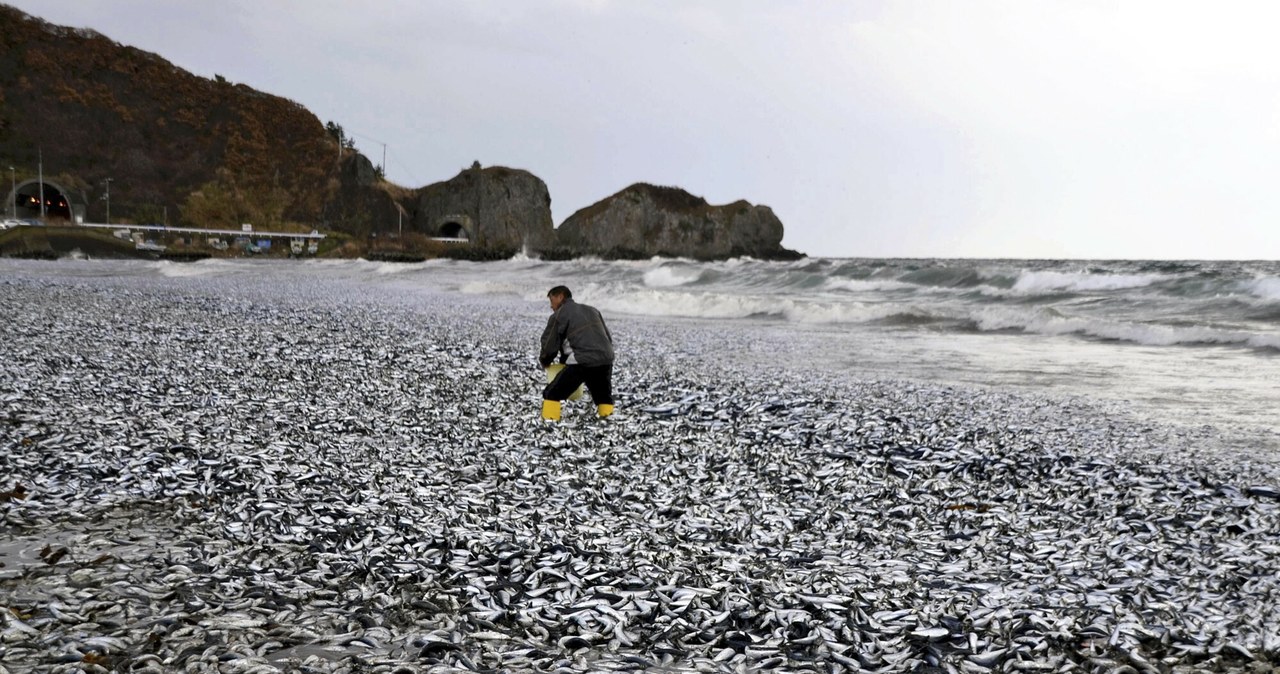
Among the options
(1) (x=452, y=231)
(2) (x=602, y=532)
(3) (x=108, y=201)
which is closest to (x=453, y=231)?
(1) (x=452, y=231)

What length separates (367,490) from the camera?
7867mm

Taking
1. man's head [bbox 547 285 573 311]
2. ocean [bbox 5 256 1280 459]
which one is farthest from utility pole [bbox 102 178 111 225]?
man's head [bbox 547 285 573 311]

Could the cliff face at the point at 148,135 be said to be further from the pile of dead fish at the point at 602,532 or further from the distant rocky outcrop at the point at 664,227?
the pile of dead fish at the point at 602,532

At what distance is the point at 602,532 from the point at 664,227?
433 feet

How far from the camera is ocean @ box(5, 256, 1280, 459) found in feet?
47.7

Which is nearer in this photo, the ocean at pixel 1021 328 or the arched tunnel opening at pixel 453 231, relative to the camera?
the ocean at pixel 1021 328

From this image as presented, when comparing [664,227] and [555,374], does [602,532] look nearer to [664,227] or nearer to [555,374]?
[555,374]

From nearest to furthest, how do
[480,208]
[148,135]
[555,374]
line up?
[555,374] → [148,135] → [480,208]

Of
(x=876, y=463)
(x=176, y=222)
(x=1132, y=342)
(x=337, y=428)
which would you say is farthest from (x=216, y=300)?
(x=176, y=222)

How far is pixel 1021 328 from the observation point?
2684cm

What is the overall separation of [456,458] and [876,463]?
503 centimetres

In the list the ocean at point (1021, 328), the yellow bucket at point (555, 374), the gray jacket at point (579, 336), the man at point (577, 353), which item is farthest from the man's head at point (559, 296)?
the ocean at point (1021, 328)

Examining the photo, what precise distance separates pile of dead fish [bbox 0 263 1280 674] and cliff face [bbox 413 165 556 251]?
112 meters

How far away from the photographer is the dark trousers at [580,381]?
433 inches
